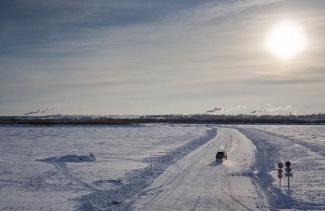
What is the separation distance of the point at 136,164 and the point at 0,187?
917 centimetres

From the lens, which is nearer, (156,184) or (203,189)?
(203,189)

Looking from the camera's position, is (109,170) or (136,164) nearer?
(109,170)

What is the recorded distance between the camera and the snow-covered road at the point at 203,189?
43.5 ft

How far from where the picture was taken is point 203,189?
52.6 feet

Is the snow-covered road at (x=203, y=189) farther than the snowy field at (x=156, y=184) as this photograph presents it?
No

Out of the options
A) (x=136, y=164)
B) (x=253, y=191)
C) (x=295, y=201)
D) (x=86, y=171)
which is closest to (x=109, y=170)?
(x=86, y=171)

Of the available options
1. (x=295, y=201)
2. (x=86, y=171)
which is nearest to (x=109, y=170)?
(x=86, y=171)

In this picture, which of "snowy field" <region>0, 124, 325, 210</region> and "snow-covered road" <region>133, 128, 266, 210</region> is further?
"snowy field" <region>0, 124, 325, 210</region>

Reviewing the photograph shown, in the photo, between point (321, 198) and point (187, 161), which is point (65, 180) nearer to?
point (187, 161)

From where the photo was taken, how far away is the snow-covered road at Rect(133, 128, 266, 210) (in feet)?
43.5

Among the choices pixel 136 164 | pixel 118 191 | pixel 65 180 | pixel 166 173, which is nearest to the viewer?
pixel 118 191

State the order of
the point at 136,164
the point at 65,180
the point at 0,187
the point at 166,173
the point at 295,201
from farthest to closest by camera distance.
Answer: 1. the point at 136,164
2. the point at 166,173
3. the point at 65,180
4. the point at 0,187
5. the point at 295,201

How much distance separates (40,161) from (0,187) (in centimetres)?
877

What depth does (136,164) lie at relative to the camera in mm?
24391
